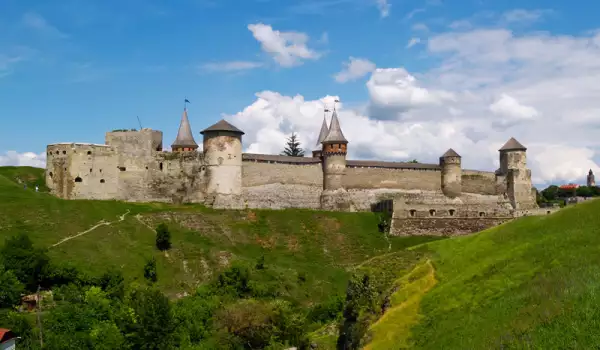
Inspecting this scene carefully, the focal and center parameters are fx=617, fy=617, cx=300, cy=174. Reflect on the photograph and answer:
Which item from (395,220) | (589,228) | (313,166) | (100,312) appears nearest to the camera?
(589,228)

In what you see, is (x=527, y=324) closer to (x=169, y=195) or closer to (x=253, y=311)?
(x=253, y=311)

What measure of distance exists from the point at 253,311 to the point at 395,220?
2790 cm

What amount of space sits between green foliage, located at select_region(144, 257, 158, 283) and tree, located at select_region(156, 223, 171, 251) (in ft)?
12.3

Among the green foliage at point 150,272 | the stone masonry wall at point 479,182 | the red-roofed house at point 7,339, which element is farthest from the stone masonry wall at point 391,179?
the red-roofed house at point 7,339

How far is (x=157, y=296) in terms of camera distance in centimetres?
3772

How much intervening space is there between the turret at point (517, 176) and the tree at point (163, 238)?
4517cm

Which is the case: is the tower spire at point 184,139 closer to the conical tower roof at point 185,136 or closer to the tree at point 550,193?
the conical tower roof at point 185,136

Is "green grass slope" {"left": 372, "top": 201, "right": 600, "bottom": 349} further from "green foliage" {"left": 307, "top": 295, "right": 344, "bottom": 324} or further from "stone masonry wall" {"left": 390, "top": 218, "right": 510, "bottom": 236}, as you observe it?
"stone masonry wall" {"left": 390, "top": 218, "right": 510, "bottom": 236}

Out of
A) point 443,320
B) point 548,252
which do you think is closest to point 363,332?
point 443,320

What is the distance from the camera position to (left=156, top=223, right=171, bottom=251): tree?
50744 millimetres

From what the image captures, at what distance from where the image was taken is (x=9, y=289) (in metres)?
39.8

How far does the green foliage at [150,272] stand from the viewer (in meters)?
46.2

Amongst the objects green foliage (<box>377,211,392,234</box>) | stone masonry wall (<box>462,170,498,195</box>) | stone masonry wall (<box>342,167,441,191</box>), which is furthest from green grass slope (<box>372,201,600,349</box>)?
stone masonry wall (<box>462,170,498,195</box>)

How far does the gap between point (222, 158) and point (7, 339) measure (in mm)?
32489
